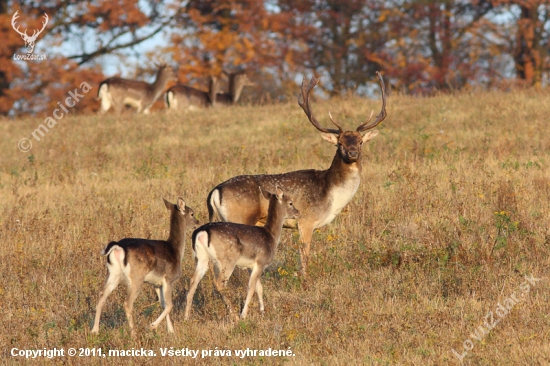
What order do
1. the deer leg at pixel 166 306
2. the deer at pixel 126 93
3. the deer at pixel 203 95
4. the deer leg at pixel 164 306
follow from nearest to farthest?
the deer leg at pixel 166 306, the deer leg at pixel 164 306, the deer at pixel 126 93, the deer at pixel 203 95

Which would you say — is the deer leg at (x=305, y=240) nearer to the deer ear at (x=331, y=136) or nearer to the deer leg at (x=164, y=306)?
the deer ear at (x=331, y=136)

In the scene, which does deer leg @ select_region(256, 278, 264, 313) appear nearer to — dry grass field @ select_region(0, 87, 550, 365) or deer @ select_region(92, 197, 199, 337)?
dry grass field @ select_region(0, 87, 550, 365)

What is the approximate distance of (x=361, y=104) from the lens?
1888 centimetres

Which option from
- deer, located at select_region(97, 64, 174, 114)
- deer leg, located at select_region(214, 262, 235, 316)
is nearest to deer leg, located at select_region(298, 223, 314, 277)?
deer leg, located at select_region(214, 262, 235, 316)

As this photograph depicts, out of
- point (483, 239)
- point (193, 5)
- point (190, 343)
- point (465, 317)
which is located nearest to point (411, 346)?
point (465, 317)

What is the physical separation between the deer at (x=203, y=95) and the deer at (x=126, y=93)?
0.45m

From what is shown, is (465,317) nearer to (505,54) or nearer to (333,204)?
(333,204)

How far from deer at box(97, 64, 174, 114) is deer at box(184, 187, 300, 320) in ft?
52.9

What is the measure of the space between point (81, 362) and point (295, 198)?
3.60m

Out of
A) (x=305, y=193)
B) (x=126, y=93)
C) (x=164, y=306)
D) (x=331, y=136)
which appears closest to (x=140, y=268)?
(x=164, y=306)

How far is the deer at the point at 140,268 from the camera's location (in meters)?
7.30

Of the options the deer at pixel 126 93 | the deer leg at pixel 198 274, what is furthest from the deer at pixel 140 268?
the deer at pixel 126 93

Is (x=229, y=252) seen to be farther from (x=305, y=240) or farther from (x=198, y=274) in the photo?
(x=305, y=240)

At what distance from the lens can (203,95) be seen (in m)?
25.9
